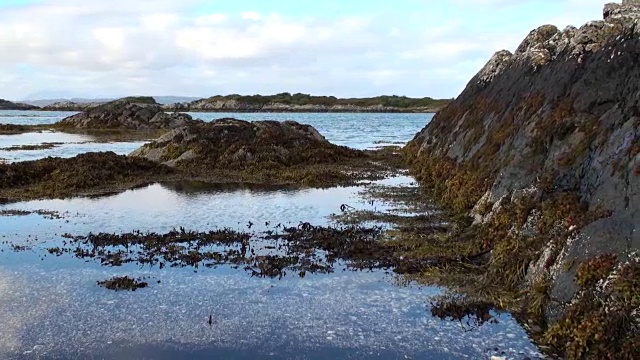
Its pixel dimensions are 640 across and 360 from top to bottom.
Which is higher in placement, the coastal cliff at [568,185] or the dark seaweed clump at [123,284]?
the coastal cliff at [568,185]

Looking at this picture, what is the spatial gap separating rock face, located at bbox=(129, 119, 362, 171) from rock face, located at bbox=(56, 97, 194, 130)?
167 ft

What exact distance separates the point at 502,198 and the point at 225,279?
8.30 meters

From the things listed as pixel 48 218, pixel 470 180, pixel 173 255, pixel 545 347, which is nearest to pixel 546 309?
pixel 545 347

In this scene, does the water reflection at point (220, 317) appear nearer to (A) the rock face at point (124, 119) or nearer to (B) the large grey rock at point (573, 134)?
(B) the large grey rock at point (573, 134)

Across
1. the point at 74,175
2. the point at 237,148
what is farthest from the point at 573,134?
the point at 237,148

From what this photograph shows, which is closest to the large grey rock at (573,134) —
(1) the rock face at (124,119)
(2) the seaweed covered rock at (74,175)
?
(2) the seaweed covered rock at (74,175)

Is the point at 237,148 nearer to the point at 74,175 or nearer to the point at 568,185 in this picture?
the point at 74,175

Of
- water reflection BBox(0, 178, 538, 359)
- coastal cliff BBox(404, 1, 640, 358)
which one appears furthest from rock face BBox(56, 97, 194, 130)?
water reflection BBox(0, 178, 538, 359)

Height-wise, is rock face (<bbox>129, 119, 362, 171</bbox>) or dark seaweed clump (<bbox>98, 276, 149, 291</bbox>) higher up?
rock face (<bbox>129, 119, 362, 171</bbox>)

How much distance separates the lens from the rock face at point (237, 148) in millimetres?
39531

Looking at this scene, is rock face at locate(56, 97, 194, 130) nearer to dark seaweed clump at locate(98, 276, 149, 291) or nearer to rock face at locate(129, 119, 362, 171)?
rock face at locate(129, 119, 362, 171)

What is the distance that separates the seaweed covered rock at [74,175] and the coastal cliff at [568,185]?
16.5m

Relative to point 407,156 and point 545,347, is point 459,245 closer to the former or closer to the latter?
point 545,347

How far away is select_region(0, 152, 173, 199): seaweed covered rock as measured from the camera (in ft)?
94.1
